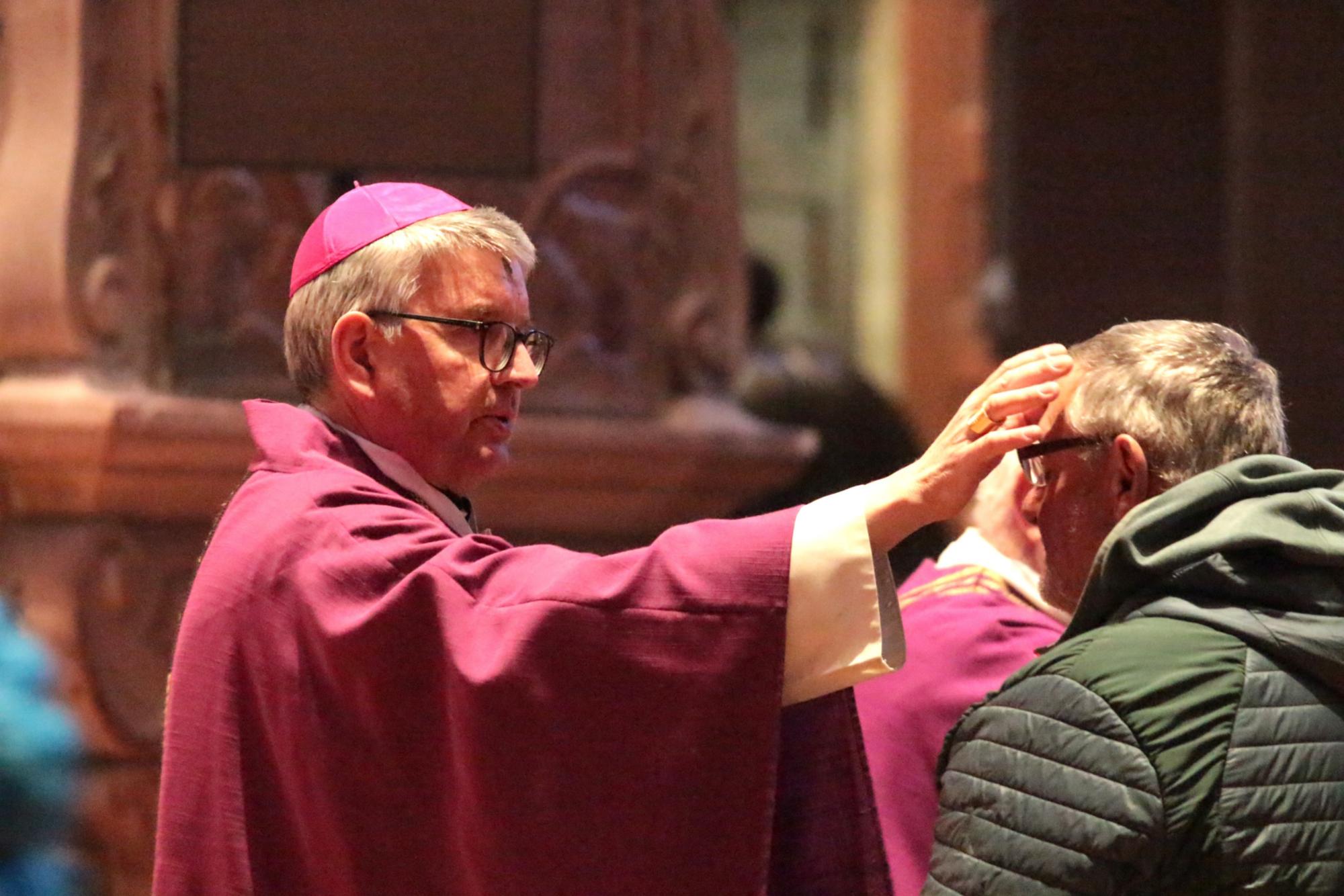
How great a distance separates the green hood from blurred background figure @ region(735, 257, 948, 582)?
2680mm

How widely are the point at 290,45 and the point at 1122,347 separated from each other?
2.33 metres

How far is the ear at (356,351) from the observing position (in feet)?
8.50

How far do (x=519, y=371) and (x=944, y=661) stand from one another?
77 cm

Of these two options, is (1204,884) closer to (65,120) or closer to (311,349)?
(311,349)

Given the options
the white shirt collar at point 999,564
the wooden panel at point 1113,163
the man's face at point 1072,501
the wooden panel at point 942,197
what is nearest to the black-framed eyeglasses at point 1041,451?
the man's face at point 1072,501

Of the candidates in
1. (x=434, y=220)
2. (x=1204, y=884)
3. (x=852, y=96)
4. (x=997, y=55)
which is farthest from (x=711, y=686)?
(x=852, y=96)

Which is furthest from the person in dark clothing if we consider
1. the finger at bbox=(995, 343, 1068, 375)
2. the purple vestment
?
the purple vestment

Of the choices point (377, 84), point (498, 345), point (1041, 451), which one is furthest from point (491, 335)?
point (377, 84)

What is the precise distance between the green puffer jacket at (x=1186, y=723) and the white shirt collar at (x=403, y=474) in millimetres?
794

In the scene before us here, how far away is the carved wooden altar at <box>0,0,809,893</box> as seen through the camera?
434 centimetres

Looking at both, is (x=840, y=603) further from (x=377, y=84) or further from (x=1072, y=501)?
(x=377, y=84)

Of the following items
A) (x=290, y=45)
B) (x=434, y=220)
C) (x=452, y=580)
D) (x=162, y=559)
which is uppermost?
(x=290, y=45)

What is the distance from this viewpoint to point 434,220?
2.63 meters

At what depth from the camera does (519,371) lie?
2604 millimetres
